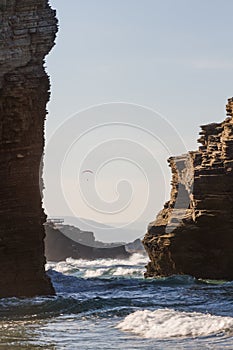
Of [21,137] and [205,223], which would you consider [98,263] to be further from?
[21,137]

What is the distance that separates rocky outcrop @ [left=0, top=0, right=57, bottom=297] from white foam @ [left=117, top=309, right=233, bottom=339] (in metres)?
4.87

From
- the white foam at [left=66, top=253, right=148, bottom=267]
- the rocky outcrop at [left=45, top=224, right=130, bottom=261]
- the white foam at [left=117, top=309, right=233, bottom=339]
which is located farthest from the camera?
the rocky outcrop at [left=45, top=224, right=130, bottom=261]

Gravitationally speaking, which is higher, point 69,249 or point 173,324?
point 69,249

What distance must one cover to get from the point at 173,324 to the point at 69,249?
78183 millimetres

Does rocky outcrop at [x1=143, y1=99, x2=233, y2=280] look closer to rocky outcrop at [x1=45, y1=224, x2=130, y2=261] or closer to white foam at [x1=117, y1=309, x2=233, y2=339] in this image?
white foam at [x1=117, y1=309, x2=233, y2=339]

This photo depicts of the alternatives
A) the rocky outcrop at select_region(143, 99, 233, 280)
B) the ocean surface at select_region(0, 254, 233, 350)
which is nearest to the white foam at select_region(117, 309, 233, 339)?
the ocean surface at select_region(0, 254, 233, 350)

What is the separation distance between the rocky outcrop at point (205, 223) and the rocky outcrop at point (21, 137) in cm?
1859

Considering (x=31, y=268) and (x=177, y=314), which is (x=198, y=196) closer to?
(x=31, y=268)

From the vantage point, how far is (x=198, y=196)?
45094 mm

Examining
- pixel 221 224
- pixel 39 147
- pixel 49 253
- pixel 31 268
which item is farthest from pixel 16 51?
pixel 49 253

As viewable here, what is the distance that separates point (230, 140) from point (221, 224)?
453 cm

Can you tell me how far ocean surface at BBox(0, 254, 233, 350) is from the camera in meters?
18.4

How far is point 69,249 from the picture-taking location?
323 ft

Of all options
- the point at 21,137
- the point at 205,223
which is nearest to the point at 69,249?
the point at 205,223
